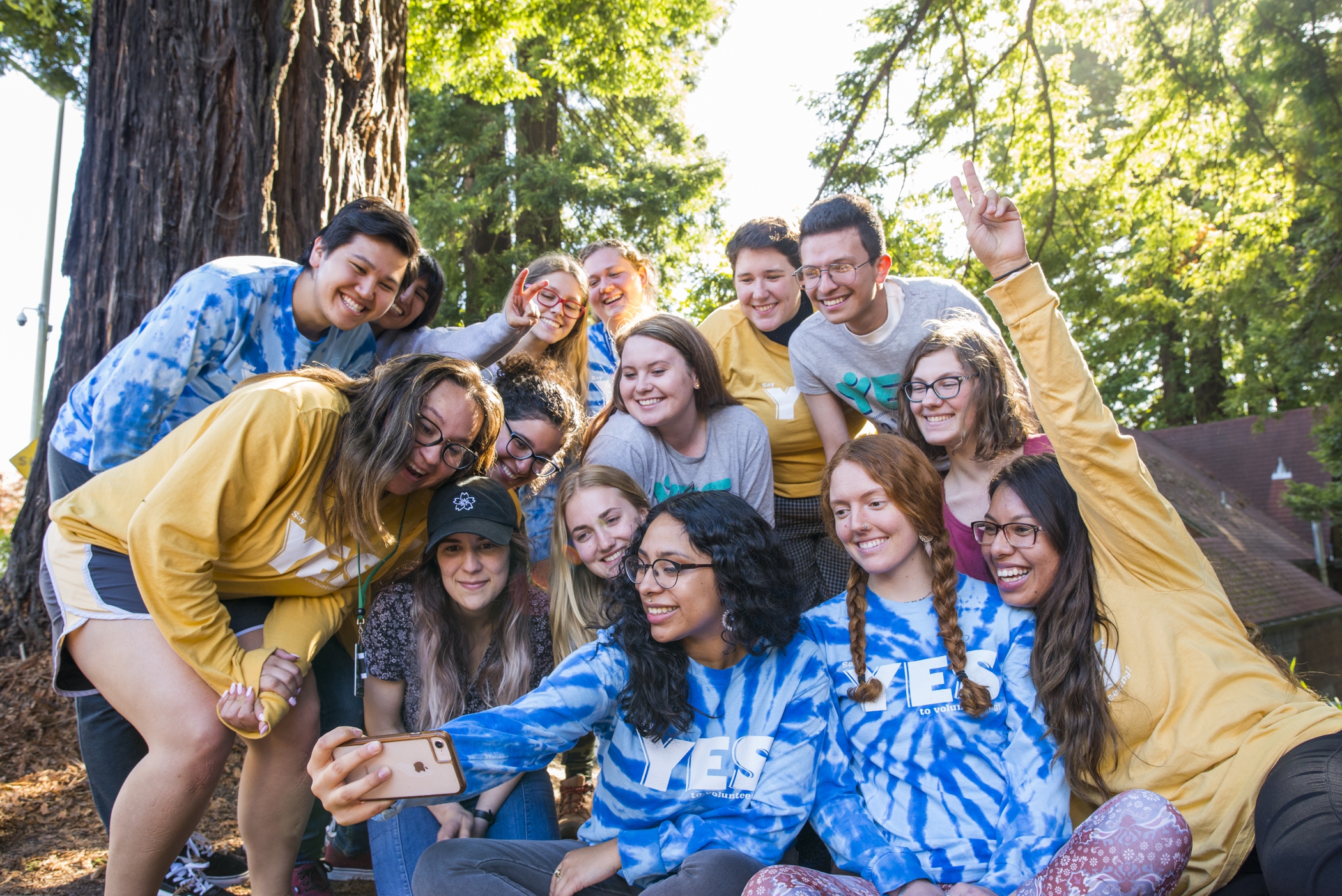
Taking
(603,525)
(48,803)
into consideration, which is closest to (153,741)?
(603,525)

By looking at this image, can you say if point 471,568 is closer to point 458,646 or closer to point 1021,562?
point 458,646

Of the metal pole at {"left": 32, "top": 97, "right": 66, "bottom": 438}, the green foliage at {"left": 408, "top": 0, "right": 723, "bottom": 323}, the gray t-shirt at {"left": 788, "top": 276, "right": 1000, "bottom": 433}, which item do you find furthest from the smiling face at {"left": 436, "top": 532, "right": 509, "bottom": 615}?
the metal pole at {"left": 32, "top": 97, "right": 66, "bottom": 438}

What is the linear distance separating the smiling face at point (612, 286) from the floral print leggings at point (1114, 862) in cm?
285

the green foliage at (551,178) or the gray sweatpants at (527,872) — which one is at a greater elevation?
the green foliage at (551,178)

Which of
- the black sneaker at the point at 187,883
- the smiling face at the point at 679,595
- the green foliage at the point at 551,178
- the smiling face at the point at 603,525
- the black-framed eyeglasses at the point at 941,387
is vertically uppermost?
the green foliage at the point at 551,178

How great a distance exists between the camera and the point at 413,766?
183 centimetres

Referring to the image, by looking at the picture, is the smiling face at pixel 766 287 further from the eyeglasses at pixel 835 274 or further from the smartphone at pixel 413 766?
the smartphone at pixel 413 766

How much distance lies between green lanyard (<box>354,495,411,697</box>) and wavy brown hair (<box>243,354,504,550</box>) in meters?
0.09

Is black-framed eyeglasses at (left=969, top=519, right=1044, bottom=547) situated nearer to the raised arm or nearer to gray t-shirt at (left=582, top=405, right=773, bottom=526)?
the raised arm

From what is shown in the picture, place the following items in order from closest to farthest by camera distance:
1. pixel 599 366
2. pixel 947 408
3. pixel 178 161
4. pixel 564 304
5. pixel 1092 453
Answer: pixel 1092 453 < pixel 947 408 < pixel 564 304 < pixel 178 161 < pixel 599 366

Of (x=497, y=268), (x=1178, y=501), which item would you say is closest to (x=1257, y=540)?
(x=1178, y=501)

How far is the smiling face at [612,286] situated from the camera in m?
4.29

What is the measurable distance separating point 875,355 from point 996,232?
0.85 meters

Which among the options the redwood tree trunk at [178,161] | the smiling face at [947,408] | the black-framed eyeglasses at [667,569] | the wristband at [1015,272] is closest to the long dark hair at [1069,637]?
the smiling face at [947,408]
